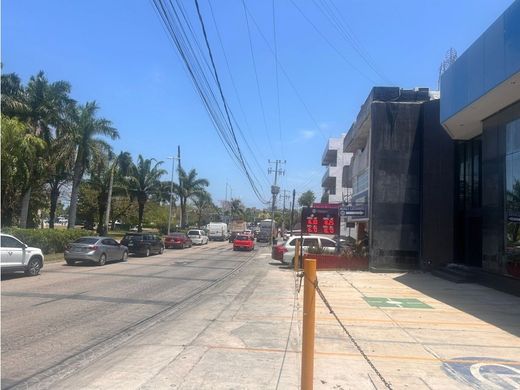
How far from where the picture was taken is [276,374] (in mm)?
6648

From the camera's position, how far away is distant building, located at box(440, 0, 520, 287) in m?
14.4

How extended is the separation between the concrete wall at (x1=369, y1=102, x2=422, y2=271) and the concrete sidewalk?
918cm

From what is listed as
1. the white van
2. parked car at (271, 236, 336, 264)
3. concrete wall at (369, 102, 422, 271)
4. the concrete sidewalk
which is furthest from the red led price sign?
the white van

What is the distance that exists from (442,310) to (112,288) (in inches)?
368

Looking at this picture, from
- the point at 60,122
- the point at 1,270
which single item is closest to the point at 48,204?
the point at 60,122

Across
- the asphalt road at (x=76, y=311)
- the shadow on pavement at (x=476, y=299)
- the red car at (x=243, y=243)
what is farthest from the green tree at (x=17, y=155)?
the shadow on pavement at (x=476, y=299)

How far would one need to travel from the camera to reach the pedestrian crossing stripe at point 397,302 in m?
13.3

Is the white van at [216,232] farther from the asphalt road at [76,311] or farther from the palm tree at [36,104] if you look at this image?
the asphalt road at [76,311]

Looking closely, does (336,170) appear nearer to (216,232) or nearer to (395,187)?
(216,232)

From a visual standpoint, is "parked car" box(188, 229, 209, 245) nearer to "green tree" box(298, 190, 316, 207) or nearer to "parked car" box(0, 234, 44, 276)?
"parked car" box(0, 234, 44, 276)

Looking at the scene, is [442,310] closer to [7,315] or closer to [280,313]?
[280,313]

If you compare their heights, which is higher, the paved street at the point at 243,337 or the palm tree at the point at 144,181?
the palm tree at the point at 144,181

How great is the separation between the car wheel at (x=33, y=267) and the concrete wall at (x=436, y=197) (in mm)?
15836

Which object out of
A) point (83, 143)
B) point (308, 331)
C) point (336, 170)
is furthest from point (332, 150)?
point (308, 331)
